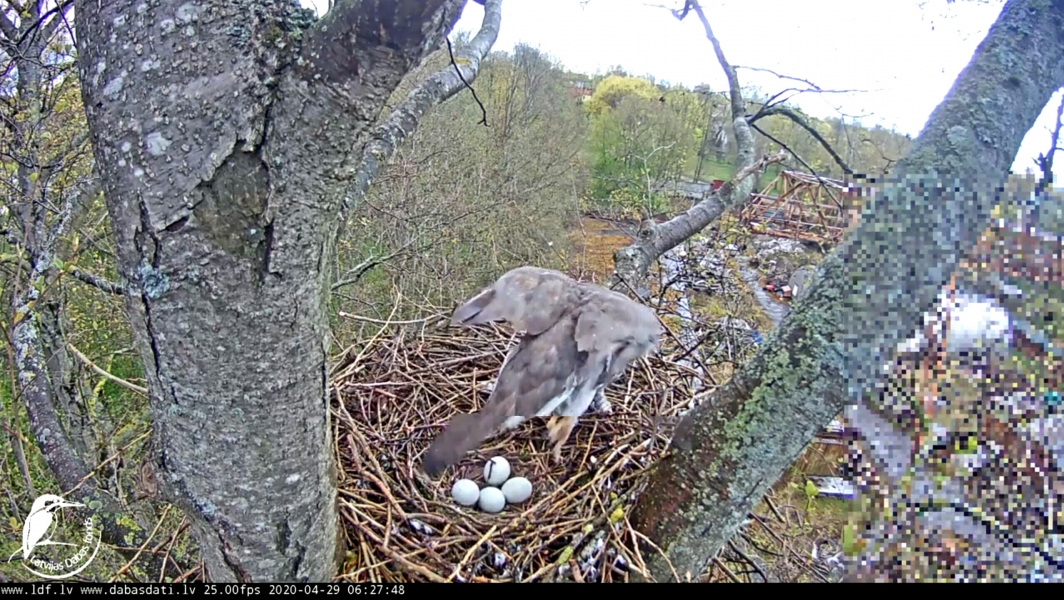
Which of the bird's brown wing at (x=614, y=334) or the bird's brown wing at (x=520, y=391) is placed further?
the bird's brown wing at (x=614, y=334)

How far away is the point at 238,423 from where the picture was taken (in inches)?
38.5

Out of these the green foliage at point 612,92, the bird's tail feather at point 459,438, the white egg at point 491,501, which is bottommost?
the white egg at point 491,501

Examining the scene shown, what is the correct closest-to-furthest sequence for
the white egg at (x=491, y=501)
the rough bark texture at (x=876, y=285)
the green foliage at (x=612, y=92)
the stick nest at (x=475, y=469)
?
the rough bark texture at (x=876, y=285)
the stick nest at (x=475, y=469)
the white egg at (x=491, y=501)
the green foliage at (x=612, y=92)

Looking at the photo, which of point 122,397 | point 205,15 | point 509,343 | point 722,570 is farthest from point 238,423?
point 122,397

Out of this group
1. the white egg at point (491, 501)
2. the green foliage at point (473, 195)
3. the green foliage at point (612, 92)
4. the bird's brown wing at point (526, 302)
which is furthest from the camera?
the green foliage at point (612, 92)

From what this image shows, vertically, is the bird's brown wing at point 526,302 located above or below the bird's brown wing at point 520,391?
above

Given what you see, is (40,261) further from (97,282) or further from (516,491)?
(516,491)

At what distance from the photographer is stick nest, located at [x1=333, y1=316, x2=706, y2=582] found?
1592 mm

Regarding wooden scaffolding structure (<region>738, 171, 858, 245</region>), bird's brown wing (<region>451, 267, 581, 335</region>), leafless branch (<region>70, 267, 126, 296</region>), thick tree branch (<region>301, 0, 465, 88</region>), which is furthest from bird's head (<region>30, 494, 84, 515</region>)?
wooden scaffolding structure (<region>738, 171, 858, 245</region>)

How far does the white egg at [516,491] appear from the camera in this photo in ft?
6.38

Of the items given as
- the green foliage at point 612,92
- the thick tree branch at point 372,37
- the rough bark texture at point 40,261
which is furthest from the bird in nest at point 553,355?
the green foliage at point 612,92

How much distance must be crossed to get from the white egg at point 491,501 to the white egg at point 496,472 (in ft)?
0.22

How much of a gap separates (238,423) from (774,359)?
1.04m

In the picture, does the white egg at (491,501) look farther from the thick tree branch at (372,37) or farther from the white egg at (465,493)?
the thick tree branch at (372,37)
